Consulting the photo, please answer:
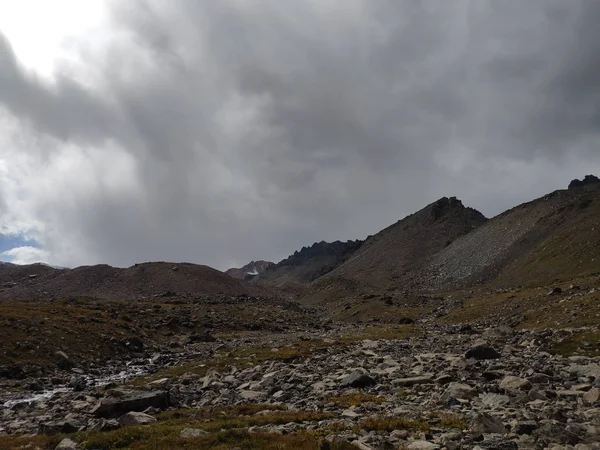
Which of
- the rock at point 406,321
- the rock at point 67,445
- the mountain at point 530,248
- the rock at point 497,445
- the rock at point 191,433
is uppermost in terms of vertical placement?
the mountain at point 530,248

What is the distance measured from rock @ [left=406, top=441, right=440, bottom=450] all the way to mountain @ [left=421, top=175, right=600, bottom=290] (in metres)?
85.0

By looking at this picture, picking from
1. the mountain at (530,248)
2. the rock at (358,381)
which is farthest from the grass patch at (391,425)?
the mountain at (530,248)

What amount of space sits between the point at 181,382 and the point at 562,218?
144 metres

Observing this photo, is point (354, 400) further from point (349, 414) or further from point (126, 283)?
point (126, 283)

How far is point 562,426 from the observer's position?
15.0 m

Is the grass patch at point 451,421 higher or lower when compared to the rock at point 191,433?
lower

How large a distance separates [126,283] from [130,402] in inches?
6708

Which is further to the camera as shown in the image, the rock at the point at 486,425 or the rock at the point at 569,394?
the rock at the point at 569,394

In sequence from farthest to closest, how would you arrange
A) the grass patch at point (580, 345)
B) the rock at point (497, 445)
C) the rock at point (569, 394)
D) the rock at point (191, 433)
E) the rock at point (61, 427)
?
the grass patch at point (580, 345) → the rock at point (61, 427) → the rock at point (569, 394) → the rock at point (191, 433) → the rock at point (497, 445)

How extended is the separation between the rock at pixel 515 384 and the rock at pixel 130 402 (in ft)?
63.4

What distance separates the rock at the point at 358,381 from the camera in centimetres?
2629

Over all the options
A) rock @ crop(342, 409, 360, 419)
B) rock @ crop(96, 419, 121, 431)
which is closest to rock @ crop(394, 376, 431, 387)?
rock @ crop(342, 409, 360, 419)

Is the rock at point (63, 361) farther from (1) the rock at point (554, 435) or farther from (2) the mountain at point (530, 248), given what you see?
(2) the mountain at point (530, 248)

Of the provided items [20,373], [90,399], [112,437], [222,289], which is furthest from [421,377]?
[222,289]
